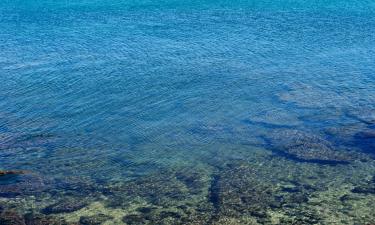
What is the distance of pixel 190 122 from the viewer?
68.4 feet

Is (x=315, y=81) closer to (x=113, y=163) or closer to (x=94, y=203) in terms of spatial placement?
(x=113, y=163)

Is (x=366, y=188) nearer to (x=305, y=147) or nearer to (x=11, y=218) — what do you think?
(x=305, y=147)

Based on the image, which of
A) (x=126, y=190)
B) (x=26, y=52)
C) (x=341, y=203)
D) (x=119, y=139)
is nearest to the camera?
(x=341, y=203)

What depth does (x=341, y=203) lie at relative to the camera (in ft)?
45.3

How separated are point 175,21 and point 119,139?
23543 mm

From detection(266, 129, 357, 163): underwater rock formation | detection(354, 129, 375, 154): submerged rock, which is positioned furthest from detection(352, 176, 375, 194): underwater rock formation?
detection(354, 129, 375, 154): submerged rock

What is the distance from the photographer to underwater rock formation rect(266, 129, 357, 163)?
16.8 meters

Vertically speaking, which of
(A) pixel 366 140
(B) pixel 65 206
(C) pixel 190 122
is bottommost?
(C) pixel 190 122

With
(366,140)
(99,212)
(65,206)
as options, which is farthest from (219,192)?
(366,140)

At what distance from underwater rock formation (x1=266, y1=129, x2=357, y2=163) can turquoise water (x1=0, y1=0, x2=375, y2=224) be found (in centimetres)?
7

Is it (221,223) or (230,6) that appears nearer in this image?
(221,223)

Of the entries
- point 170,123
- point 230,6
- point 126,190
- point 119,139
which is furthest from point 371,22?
point 126,190

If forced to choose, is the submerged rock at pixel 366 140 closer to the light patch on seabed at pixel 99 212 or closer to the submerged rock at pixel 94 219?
the light patch on seabed at pixel 99 212

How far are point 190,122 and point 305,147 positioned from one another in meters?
5.48
